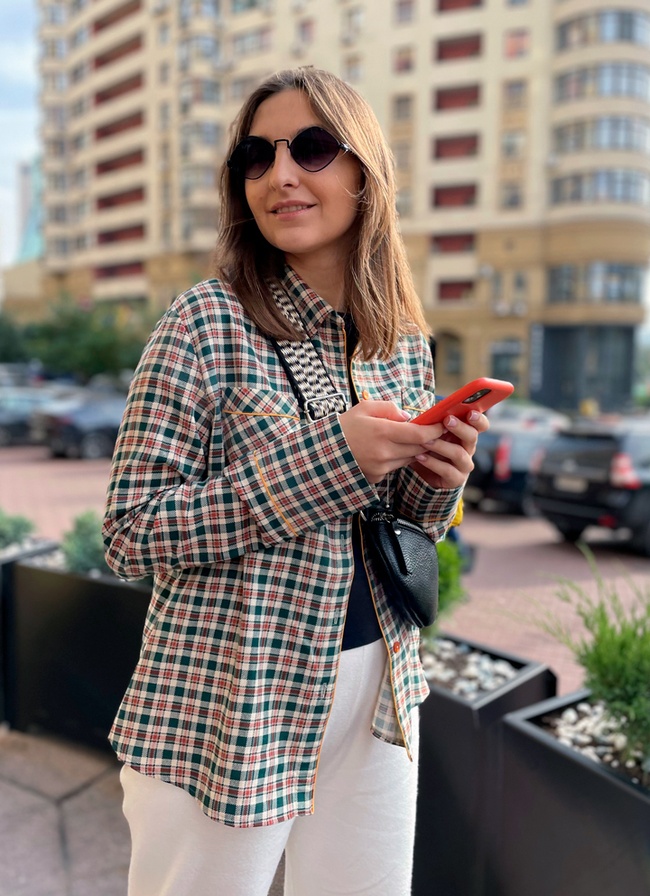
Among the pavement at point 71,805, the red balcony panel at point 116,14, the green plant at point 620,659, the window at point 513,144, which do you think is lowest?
the pavement at point 71,805

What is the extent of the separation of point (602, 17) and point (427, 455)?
41.7m

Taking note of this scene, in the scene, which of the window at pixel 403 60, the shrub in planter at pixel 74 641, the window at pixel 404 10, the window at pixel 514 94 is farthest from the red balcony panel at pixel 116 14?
the shrub in planter at pixel 74 641

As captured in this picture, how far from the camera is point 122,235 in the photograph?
173 feet

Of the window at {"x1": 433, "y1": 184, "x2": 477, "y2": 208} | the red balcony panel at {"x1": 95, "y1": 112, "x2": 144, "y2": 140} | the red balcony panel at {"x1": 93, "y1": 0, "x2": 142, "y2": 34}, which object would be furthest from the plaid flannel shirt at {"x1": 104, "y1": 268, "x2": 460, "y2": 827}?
the red balcony panel at {"x1": 93, "y1": 0, "x2": 142, "y2": 34}

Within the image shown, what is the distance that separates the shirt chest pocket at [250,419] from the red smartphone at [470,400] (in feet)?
0.70

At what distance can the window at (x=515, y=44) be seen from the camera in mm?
37719

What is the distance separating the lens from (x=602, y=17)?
3600cm

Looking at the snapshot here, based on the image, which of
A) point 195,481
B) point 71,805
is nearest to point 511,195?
point 71,805

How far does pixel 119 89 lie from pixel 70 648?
56.5m

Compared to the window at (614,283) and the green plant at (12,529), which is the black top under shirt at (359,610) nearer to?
the green plant at (12,529)

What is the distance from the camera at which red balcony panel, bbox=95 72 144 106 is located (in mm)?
50469

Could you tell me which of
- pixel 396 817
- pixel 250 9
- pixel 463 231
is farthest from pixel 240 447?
pixel 250 9

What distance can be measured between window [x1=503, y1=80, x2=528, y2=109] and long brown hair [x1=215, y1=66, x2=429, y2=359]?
4090 centimetres

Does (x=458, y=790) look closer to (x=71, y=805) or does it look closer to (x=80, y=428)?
(x=71, y=805)
